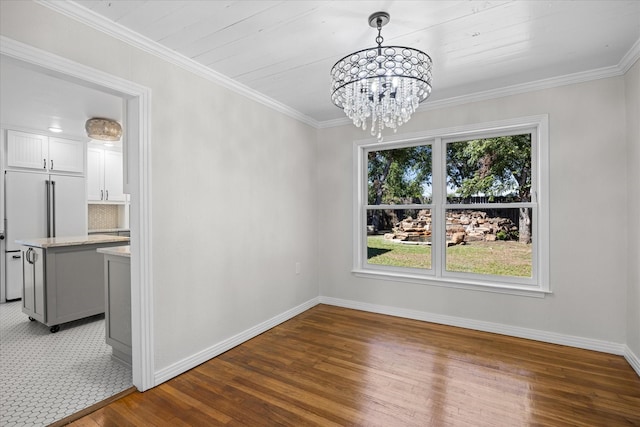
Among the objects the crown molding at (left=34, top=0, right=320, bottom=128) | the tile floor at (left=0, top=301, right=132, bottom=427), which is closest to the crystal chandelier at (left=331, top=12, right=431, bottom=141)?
the crown molding at (left=34, top=0, right=320, bottom=128)

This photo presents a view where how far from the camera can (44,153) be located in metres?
4.59

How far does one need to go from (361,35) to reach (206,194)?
1.70m

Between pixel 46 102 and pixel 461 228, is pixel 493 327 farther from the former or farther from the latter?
pixel 46 102

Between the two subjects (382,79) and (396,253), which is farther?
(396,253)

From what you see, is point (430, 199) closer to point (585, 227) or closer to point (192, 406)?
point (585, 227)

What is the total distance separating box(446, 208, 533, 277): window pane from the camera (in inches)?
124

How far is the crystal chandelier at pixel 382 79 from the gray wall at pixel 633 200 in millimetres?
1816

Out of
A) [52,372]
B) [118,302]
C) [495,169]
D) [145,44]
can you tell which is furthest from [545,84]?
[52,372]

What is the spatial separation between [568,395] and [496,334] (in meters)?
1.02

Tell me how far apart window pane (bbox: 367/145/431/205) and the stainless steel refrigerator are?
14.7 feet

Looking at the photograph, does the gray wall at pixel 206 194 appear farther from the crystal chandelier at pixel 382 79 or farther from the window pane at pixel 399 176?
the crystal chandelier at pixel 382 79

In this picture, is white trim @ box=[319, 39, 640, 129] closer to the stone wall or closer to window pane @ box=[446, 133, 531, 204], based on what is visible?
window pane @ box=[446, 133, 531, 204]

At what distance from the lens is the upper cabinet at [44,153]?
4328mm

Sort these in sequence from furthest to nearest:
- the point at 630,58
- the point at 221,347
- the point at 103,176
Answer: the point at 103,176 < the point at 221,347 < the point at 630,58
